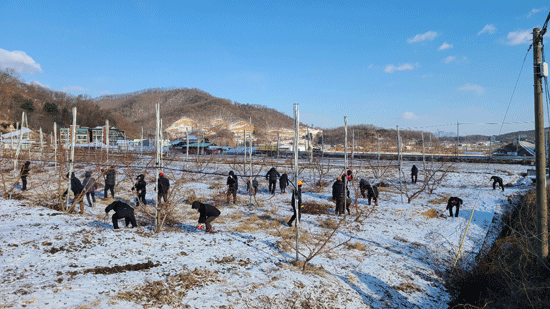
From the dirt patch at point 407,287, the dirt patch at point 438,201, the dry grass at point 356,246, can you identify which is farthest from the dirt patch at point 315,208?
the dirt patch at point 407,287

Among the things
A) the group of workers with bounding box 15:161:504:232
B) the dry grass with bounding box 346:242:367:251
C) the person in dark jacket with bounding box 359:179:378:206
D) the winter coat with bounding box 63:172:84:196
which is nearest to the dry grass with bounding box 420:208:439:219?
the group of workers with bounding box 15:161:504:232

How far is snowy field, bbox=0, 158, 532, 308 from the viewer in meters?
4.95

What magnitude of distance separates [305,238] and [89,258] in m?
5.17

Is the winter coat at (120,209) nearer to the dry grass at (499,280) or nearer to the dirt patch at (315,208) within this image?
the dirt patch at (315,208)

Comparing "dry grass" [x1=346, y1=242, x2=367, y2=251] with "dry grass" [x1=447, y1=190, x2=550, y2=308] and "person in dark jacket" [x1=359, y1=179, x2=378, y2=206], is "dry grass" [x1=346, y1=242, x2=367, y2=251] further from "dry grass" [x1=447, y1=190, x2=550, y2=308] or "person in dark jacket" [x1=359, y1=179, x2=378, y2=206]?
"person in dark jacket" [x1=359, y1=179, x2=378, y2=206]

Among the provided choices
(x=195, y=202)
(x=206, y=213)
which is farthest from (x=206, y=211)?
(x=195, y=202)

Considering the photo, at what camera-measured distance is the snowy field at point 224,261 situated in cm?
495

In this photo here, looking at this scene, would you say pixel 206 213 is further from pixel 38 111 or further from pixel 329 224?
pixel 38 111

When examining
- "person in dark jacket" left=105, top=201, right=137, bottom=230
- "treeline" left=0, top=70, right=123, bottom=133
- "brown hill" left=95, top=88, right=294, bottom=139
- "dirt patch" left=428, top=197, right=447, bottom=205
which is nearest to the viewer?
"person in dark jacket" left=105, top=201, right=137, bottom=230

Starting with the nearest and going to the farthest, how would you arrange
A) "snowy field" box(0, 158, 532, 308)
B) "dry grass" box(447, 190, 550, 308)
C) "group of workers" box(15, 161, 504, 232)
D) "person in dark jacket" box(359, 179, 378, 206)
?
"snowy field" box(0, 158, 532, 308) < "dry grass" box(447, 190, 550, 308) < "group of workers" box(15, 161, 504, 232) < "person in dark jacket" box(359, 179, 378, 206)

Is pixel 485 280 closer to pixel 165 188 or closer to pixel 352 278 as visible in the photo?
pixel 352 278

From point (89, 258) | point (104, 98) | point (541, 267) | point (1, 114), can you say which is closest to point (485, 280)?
point (541, 267)

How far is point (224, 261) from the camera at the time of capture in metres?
6.49

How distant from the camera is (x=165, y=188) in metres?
11.1
